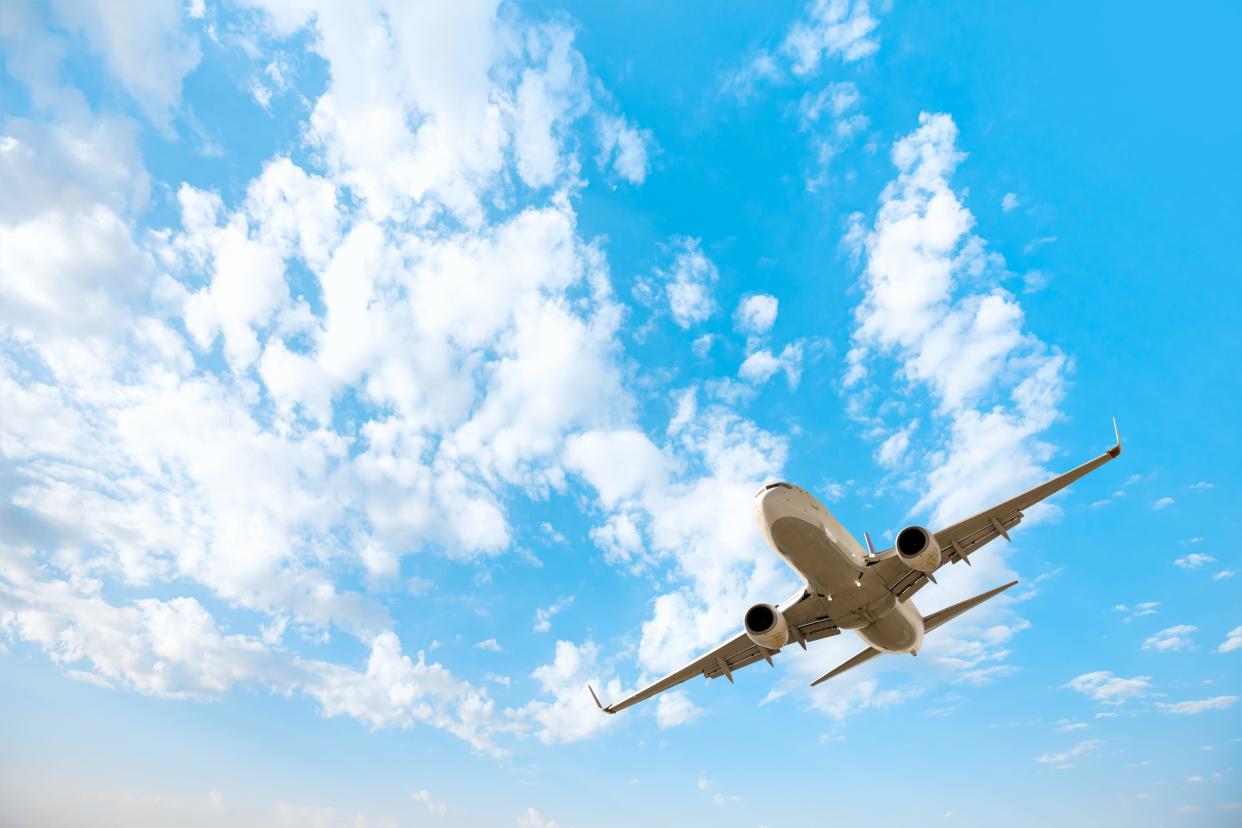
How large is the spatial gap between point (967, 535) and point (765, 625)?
10184mm

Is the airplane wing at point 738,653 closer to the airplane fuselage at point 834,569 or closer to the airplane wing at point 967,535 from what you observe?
the airplane fuselage at point 834,569

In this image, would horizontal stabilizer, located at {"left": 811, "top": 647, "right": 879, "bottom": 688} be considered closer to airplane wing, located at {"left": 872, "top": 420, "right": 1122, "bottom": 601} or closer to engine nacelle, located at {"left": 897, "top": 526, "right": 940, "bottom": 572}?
airplane wing, located at {"left": 872, "top": 420, "right": 1122, "bottom": 601}

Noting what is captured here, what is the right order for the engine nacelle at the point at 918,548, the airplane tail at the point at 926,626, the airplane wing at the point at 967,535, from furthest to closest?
the airplane tail at the point at 926,626
the airplane wing at the point at 967,535
the engine nacelle at the point at 918,548

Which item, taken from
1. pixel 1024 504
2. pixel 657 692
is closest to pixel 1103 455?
pixel 1024 504

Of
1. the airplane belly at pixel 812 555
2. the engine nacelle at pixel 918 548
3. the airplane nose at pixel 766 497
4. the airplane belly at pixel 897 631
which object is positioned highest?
the airplane nose at pixel 766 497

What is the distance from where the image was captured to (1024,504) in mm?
26828

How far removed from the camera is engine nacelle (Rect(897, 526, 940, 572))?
2420 cm

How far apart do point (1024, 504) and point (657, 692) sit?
2178 centimetres

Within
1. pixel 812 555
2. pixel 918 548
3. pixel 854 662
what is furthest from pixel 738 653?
pixel 918 548

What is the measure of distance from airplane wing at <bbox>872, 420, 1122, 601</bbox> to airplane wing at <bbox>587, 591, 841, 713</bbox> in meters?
4.32

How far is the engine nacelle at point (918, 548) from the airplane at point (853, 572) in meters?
0.04

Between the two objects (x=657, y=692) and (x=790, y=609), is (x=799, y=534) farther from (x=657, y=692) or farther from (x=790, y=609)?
(x=657, y=692)

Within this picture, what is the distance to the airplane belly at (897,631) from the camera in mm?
29312

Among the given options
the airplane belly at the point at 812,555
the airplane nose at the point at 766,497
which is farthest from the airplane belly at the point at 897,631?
the airplane nose at the point at 766,497
